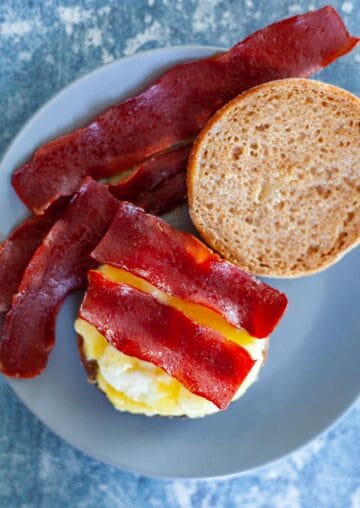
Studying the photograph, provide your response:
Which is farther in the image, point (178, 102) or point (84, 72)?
point (84, 72)

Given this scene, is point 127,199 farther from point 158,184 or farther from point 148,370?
point 148,370

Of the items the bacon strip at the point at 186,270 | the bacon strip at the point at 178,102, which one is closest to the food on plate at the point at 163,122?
the bacon strip at the point at 178,102

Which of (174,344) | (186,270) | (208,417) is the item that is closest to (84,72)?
(186,270)

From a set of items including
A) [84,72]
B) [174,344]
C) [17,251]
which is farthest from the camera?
[84,72]

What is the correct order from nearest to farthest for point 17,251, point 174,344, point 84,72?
point 174,344
point 17,251
point 84,72

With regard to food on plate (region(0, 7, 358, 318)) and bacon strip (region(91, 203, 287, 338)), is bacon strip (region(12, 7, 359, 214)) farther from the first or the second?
bacon strip (region(91, 203, 287, 338))

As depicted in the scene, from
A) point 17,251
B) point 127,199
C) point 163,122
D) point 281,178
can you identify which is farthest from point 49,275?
point 281,178

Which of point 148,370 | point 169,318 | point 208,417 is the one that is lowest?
point 208,417

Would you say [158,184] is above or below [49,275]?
above

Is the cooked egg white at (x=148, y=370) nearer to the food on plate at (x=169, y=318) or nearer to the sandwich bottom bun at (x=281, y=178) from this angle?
the food on plate at (x=169, y=318)
